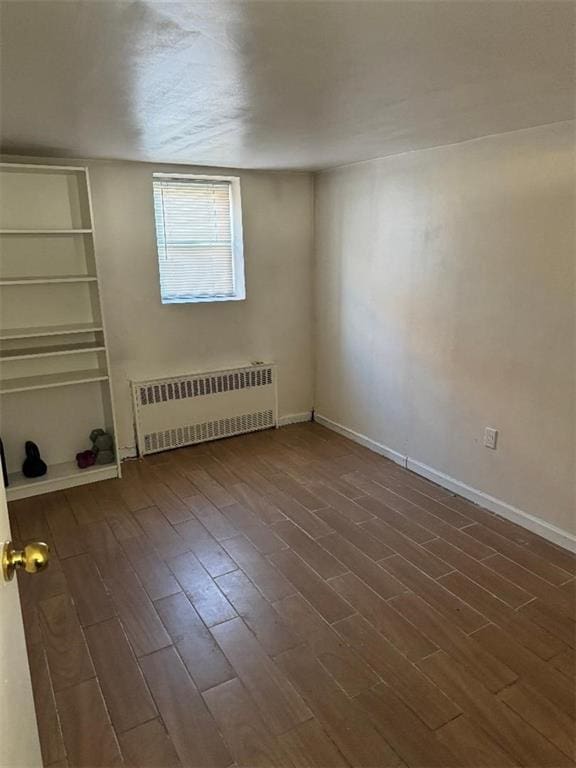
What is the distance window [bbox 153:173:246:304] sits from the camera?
383 cm

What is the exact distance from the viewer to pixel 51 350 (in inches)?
134

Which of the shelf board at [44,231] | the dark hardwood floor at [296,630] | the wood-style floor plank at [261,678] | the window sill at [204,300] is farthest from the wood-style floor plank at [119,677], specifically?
the window sill at [204,300]

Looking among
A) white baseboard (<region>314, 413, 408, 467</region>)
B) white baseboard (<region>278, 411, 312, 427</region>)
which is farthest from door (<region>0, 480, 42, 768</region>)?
white baseboard (<region>278, 411, 312, 427</region>)

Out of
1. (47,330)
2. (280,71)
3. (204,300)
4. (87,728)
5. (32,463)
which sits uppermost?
(280,71)

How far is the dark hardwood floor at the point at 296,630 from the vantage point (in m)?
1.67

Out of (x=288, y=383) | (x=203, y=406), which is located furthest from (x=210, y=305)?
(x=288, y=383)

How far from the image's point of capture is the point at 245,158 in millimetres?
3434

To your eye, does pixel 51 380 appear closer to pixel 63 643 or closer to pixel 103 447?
pixel 103 447

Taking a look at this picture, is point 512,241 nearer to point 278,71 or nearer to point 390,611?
point 278,71

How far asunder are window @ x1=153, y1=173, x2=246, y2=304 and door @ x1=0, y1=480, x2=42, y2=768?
302 cm

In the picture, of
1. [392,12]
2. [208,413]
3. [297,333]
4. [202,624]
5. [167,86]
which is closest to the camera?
[392,12]

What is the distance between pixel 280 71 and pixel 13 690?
1842mm

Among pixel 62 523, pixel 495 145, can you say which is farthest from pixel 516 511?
pixel 62 523

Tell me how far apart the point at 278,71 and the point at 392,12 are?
0.52m
